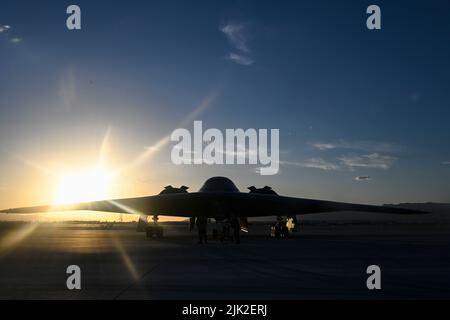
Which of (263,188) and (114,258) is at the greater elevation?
(263,188)

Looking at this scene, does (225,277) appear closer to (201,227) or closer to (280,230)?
(201,227)

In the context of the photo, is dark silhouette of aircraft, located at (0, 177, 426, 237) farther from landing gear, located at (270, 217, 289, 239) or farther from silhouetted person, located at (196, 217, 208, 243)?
silhouetted person, located at (196, 217, 208, 243)

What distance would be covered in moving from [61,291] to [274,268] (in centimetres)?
530

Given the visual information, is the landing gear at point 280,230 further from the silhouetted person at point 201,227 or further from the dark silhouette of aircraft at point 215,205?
the silhouetted person at point 201,227

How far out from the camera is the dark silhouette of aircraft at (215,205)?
27.4 m

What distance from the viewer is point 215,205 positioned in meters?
27.9

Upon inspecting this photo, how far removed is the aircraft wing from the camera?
89.7 ft

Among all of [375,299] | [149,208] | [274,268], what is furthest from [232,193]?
[375,299]

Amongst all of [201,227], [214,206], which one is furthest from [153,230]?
[201,227]

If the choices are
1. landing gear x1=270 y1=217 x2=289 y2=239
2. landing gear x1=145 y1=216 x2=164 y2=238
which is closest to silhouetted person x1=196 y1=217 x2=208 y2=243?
landing gear x1=145 y1=216 x2=164 y2=238
